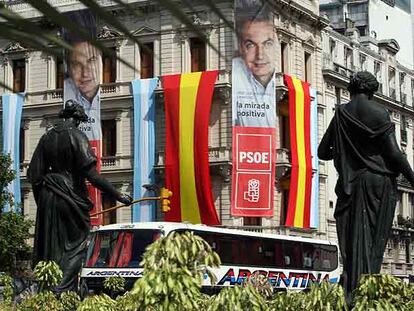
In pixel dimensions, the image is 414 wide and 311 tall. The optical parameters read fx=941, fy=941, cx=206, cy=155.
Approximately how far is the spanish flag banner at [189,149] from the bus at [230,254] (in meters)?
5.23

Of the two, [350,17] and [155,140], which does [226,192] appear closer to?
[155,140]

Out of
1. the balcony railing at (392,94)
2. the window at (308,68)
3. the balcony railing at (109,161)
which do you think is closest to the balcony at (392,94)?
the balcony railing at (392,94)

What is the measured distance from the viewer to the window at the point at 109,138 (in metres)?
38.8

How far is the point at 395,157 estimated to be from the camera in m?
6.47

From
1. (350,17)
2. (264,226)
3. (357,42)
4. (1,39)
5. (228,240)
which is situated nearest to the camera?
(1,39)

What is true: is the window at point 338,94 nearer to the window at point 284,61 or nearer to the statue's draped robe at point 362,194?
the window at point 284,61

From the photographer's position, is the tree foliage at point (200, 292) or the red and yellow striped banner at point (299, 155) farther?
the red and yellow striped banner at point (299, 155)

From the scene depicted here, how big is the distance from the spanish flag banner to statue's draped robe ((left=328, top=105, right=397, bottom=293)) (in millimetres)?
26853

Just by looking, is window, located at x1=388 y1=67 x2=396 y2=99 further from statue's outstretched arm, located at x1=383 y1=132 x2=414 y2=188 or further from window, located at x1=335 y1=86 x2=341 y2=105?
statue's outstretched arm, located at x1=383 y1=132 x2=414 y2=188

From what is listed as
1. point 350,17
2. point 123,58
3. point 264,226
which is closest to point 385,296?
point 123,58

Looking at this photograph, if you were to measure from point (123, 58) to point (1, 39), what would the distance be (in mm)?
149

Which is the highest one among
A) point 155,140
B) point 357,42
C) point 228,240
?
point 357,42

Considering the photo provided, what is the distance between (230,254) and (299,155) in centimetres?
1105

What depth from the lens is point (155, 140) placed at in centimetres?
3688
